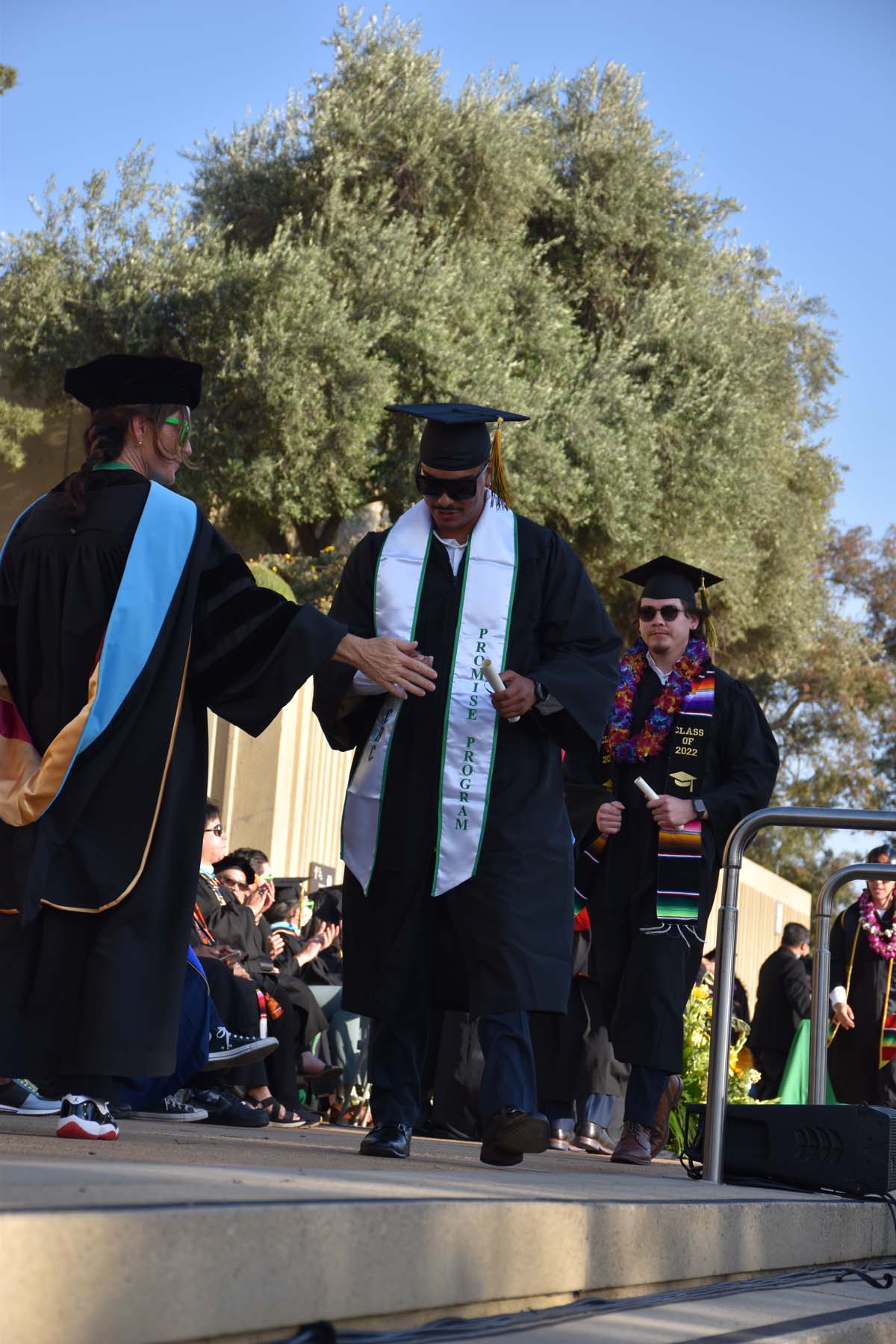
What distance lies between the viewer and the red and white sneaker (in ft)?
12.4

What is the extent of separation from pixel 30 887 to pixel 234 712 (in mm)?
688

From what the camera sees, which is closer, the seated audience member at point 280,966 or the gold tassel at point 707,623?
the gold tassel at point 707,623

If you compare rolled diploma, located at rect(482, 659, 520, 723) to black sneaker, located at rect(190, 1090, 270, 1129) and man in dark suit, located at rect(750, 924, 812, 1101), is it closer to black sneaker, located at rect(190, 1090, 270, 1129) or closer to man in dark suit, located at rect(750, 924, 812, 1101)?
black sneaker, located at rect(190, 1090, 270, 1129)

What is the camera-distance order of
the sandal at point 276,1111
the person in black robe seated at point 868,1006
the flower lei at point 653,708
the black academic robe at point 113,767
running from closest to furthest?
the black academic robe at point 113,767 → the flower lei at point 653,708 → the sandal at point 276,1111 → the person in black robe seated at point 868,1006

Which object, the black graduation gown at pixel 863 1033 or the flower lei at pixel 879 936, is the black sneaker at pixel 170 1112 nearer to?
the black graduation gown at pixel 863 1033

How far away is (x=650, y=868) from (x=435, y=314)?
16.8 metres

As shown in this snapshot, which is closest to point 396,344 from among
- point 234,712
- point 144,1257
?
point 234,712

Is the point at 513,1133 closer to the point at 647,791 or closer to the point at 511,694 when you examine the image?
the point at 511,694

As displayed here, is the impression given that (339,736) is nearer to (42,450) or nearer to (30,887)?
(30,887)

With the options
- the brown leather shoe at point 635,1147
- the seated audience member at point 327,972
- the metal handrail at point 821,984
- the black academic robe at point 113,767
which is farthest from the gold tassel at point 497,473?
the seated audience member at point 327,972

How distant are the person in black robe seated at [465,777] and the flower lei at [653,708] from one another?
1.45 m

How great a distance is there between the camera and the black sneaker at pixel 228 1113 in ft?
19.4

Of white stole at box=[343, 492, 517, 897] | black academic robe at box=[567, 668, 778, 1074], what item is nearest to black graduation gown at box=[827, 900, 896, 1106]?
black academic robe at box=[567, 668, 778, 1074]

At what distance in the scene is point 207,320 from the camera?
21.2 meters
